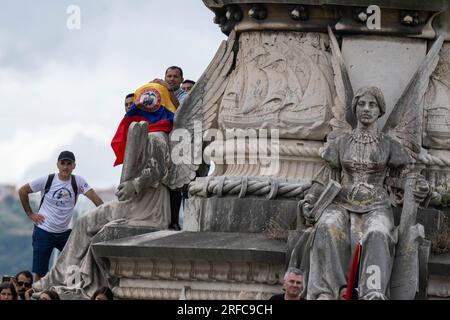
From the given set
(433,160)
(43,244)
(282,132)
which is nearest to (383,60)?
(433,160)

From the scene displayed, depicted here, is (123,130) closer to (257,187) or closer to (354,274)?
(257,187)

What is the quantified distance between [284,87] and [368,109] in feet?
5.01

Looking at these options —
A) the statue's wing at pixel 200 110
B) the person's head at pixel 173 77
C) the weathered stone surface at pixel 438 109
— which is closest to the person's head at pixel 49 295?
the statue's wing at pixel 200 110

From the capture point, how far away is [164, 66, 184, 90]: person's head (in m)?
28.3

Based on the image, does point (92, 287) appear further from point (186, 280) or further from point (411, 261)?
point (411, 261)

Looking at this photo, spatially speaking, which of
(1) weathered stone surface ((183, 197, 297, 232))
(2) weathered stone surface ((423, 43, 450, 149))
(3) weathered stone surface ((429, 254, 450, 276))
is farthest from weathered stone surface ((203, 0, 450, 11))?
(3) weathered stone surface ((429, 254, 450, 276))

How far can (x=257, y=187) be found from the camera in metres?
26.3

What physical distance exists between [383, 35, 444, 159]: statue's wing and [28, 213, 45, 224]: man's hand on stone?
14.6ft

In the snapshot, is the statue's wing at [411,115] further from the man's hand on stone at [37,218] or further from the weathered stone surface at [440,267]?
the man's hand on stone at [37,218]

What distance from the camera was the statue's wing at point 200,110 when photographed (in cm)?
2738

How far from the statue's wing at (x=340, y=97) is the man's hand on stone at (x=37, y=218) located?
3.93m

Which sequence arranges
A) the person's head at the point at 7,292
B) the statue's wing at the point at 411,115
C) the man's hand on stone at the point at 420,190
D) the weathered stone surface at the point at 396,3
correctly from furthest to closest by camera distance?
the weathered stone surface at the point at 396,3, the statue's wing at the point at 411,115, the man's hand on stone at the point at 420,190, the person's head at the point at 7,292

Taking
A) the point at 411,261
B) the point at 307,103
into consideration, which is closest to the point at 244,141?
the point at 307,103
